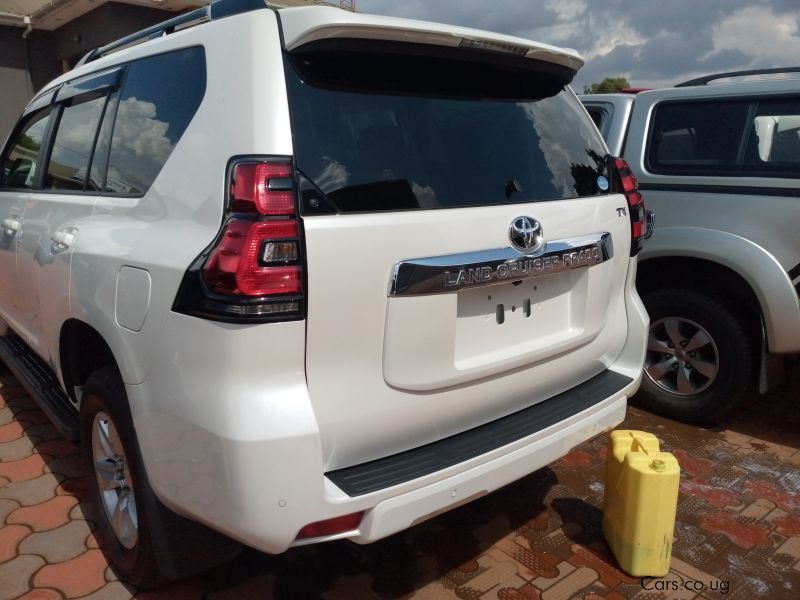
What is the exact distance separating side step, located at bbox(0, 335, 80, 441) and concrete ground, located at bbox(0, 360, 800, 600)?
41 centimetres

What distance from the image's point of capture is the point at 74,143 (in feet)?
9.46

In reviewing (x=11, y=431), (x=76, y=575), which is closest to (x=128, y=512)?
(x=76, y=575)

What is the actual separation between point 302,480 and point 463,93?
51.3 inches

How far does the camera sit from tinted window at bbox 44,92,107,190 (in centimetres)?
270

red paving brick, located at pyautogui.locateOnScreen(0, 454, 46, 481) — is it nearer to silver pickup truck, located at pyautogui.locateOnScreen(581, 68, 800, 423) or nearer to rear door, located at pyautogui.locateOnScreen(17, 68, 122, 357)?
rear door, located at pyautogui.locateOnScreen(17, 68, 122, 357)

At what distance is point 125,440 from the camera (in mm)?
2109

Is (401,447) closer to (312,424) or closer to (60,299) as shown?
(312,424)

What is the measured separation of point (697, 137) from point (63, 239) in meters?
3.34

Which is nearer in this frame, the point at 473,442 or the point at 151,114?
the point at 473,442

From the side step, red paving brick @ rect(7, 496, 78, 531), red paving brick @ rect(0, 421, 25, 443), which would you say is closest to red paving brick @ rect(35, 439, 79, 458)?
red paving brick @ rect(0, 421, 25, 443)

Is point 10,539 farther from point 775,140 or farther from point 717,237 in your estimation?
point 775,140

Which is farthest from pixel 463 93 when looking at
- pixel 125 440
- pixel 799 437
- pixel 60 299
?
pixel 799 437

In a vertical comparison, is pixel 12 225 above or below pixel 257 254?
below

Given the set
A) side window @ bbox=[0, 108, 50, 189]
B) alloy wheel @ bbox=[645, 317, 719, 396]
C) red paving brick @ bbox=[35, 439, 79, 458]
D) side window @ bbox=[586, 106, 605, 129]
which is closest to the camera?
side window @ bbox=[0, 108, 50, 189]
